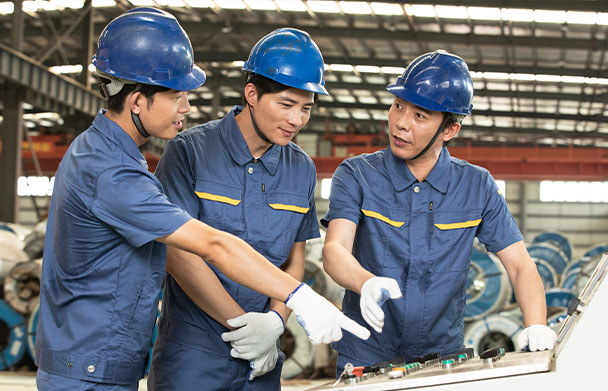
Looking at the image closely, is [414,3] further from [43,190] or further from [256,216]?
[43,190]

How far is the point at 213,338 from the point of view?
6.82 ft

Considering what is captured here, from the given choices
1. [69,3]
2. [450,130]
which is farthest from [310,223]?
[69,3]

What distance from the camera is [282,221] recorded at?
Result: 7.12 feet

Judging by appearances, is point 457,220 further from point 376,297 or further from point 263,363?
point 263,363

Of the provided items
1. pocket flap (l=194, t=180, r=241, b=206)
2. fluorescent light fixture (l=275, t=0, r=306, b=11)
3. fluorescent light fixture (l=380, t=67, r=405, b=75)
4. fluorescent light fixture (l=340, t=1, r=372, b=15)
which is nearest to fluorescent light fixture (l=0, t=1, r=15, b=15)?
fluorescent light fixture (l=275, t=0, r=306, b=11)

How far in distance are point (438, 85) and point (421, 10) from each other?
33.2 ft

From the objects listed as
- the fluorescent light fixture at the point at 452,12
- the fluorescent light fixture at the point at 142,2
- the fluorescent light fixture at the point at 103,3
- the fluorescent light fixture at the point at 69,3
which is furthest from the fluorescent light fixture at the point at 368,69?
the fluorescent light fixture at the point at 69,3

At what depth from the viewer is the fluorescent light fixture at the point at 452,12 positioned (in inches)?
452

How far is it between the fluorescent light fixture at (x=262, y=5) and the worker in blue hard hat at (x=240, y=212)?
10.3m

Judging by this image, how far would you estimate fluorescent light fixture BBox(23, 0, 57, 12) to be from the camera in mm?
12398

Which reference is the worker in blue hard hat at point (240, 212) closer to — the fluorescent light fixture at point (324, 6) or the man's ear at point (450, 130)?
the man's ear at point (450, 130)

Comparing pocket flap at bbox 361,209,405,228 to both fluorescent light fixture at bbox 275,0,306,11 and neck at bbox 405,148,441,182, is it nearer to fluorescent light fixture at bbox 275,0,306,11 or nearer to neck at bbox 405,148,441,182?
neck at bbox 405,148,441,182

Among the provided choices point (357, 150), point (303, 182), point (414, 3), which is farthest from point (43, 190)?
point (303, 182)

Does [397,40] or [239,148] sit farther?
[397,40]
